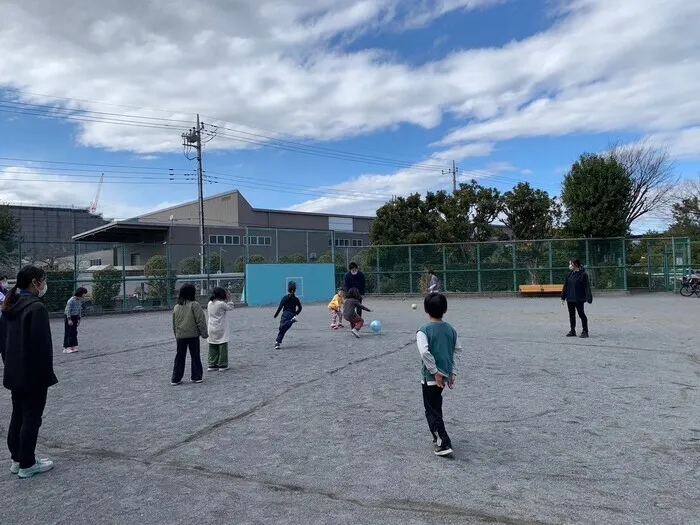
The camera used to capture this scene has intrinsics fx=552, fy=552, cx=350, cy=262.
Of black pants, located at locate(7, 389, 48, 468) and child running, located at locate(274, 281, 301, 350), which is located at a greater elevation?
child running, located at locate(274, 281, 301, 350)

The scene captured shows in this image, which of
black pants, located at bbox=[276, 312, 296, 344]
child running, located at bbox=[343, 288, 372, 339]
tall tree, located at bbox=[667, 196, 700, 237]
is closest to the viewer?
black pants, located at bbox=[276, 312, 296, 344]

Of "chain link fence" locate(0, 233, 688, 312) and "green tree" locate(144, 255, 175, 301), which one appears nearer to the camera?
"green tree" locate(144, 255, 175, 301)

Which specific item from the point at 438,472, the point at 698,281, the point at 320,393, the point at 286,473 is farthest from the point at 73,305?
the point at 698,281

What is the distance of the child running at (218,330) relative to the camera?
29.5 feet

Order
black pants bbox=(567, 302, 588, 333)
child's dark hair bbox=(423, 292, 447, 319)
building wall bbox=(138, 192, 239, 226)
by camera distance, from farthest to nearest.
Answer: building wall bbox=(138, 192, 239, 226) → black pants bbox=(567, 302, 588, 333) → child's dark hair bbox=(423, 292, 447, 319)

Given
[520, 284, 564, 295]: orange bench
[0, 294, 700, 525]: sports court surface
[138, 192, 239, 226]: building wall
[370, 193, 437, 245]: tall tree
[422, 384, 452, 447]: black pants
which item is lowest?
[0, 294, 700, 525]: sports court surface

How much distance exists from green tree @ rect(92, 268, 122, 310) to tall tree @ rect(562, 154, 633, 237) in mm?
21495

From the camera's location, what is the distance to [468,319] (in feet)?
54.6

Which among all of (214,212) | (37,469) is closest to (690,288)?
(37,469)

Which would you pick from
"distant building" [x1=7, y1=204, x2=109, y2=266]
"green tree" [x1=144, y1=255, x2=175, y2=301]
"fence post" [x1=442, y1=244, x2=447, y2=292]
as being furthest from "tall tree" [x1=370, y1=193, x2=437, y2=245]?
"distant building" [x1=7, y1=204, x2=109, y2=266]

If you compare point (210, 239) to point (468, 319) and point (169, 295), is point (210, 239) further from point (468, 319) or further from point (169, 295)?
point (468, 319)

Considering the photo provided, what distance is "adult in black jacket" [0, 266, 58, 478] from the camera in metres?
4.58

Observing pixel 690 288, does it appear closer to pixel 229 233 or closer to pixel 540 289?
pixel 540 289

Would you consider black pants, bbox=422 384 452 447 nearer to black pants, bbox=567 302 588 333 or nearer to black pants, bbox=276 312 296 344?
black pants, bbox=276 312 296 344
